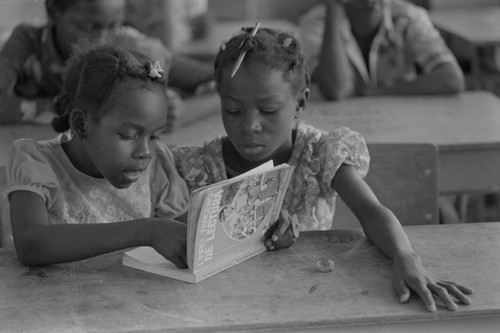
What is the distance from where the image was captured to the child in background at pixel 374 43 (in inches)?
146

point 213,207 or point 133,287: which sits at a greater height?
point 213,207

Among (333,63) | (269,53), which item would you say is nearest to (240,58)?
(269,53)

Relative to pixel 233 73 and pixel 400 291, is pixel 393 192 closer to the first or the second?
pixel 233 73

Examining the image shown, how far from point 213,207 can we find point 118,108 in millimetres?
371

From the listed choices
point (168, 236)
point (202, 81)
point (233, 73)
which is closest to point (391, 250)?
point (168, 236)

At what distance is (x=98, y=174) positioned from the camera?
6.47ft

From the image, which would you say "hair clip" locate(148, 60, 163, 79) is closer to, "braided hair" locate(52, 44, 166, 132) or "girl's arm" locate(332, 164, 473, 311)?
"braided hair" locate(52, 44, 166, 132)

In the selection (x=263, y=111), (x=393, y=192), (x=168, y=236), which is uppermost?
(x=263, y=111)

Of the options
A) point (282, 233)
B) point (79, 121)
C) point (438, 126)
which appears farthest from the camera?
point (438, 126)

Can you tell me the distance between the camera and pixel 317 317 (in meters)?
1.42

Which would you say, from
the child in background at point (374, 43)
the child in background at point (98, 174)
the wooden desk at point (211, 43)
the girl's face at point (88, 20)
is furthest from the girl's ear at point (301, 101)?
the wooden desk at point (211, 43)

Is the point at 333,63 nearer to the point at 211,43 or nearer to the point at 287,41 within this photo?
the point at 211,43

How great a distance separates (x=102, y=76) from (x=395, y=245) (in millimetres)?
710

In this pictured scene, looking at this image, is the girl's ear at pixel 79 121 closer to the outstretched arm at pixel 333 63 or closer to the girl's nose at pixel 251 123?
the girl's nose at pixel 251 123
